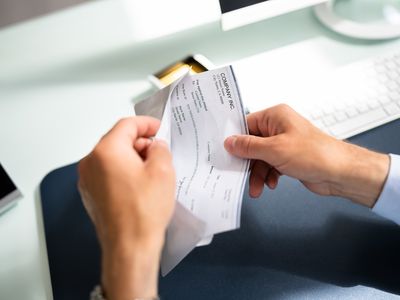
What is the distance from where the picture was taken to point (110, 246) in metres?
0.41

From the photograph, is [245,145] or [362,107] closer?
[245,145]

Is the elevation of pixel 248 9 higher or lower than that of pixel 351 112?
higher

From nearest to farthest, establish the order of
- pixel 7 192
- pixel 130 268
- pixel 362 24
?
pixel 130 268
pixel 7 192
pixel 362 24

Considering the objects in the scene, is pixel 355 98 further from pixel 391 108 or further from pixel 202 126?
pixel 202 126

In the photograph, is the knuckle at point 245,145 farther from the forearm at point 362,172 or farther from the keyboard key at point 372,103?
the keyboard key at point 372,103

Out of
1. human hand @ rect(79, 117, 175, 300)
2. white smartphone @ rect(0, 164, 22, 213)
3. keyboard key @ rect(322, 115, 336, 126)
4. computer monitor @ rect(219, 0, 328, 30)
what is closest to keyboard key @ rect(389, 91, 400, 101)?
keyboard key @ rect(322, 115, 336, 126)

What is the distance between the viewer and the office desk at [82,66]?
69cm

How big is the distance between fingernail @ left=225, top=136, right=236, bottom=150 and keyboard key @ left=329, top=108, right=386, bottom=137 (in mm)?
207

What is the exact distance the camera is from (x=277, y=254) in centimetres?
55

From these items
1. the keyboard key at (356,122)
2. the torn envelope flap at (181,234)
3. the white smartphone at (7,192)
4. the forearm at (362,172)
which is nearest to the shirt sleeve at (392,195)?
the forearm at (362,172)

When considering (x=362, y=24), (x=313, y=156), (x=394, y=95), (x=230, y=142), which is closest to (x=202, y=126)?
(x=230, y=142)

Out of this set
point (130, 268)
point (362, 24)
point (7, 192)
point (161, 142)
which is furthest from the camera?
point (362, 24)

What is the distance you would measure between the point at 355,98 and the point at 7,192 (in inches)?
22.5

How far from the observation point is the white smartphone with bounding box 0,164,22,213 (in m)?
0.61
